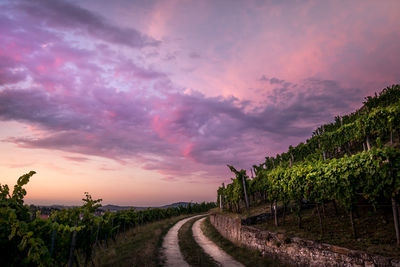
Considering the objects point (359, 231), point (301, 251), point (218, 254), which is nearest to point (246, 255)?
point (218, 254)

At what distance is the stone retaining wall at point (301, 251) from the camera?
8.34 meters

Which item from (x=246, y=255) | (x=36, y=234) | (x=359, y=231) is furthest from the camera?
(x=246, y=255)

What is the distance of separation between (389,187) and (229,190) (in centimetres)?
1957

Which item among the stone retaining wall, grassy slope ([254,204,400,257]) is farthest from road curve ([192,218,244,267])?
grassy slope ([254,204,400,257])

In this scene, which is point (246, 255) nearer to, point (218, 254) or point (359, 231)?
point (218, 254)

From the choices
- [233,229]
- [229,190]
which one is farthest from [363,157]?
[229,190]

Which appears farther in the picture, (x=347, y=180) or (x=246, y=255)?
(x=246, y=255)

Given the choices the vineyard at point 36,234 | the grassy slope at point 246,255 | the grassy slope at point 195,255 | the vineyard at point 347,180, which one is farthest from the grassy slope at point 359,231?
the vineyard at point 36,234

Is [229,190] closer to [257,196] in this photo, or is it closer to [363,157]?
[257,196]

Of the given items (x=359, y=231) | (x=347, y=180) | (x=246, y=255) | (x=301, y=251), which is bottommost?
(x=246, y=255)

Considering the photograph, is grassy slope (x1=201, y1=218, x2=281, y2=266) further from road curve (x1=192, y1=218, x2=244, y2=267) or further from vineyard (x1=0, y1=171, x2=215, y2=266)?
vineyard (x1=0, y1=171, x2=215, y2=266)

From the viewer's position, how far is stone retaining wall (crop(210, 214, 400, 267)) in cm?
834

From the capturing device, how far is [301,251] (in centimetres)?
1087

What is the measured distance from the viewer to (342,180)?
40.1 feet
